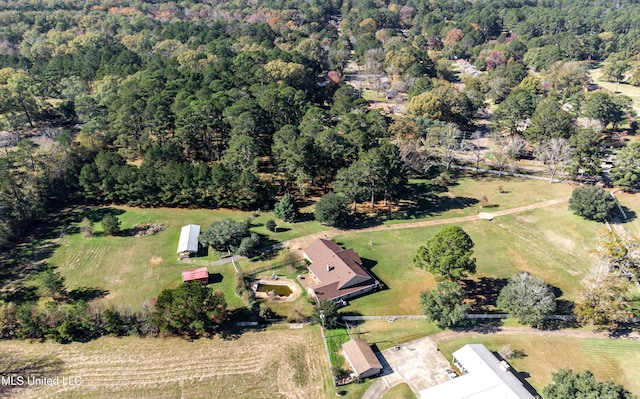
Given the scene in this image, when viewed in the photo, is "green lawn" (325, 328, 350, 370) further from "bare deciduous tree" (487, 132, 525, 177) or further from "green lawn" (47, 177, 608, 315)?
"bare deciduous tree" (487, 132, 525, 177)

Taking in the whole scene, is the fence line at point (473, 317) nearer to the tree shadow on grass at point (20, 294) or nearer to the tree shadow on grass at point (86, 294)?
the tree shadow on grass at point (86, 294)

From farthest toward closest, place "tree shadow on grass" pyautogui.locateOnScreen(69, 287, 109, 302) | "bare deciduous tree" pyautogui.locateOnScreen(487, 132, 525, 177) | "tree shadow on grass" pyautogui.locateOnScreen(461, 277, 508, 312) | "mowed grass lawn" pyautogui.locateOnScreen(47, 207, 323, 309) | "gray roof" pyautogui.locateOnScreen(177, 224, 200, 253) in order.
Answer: "bare deciduous tree" pyautogui.locateOnScreen(487, 132, 525, 177), "gray roof" pyautogui.locateOnScreen(177, 224, 200, 253), "mowed grass lawn" pyautogui.locateOnScreen(47, 207, 323, 309), "tree shadow on grass" pyautogui.locateOnScreen(69, 287, 109, 302), "tree shadow on grass" pyautogui.locateOnScreen(461, 277, 508, 312)

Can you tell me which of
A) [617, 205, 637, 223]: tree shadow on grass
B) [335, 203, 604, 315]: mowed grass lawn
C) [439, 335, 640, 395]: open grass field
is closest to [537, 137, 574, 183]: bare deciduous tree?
[335, 203, 604, 315]: mowed grass lawn

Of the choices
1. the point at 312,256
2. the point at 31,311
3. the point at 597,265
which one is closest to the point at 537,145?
the point at 597,265

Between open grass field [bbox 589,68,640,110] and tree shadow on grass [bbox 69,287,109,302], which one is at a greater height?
open grass field [bbox 589,68,640,110]

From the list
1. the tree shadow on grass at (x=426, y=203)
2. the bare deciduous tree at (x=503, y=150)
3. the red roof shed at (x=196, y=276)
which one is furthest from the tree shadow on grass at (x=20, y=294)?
the bare deciduous tree at (x=503, y=150)

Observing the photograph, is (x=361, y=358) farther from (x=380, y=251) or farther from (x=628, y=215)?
(x=628, y=215)

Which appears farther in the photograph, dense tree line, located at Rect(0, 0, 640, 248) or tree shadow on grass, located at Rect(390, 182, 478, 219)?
tree shadow on grass, located at Rect(390, 182, 478, 219)

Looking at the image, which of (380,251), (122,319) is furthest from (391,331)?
(122,319)

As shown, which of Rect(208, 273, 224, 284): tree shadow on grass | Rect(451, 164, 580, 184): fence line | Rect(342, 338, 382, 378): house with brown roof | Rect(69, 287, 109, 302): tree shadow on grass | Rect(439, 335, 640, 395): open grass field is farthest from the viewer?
Rect(451, 164, 580, 184): fence line
